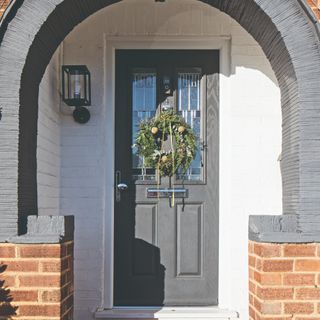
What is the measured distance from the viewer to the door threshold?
3891 mm

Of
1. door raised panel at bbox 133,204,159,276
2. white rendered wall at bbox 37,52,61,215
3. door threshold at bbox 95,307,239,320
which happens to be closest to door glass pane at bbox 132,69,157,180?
door raised panel at bbox 133,204,159,276

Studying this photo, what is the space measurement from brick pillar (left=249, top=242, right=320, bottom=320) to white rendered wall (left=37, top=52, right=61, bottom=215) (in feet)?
5.20

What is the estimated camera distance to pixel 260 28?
3.23 m

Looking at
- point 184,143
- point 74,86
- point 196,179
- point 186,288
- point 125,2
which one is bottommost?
point 186,288

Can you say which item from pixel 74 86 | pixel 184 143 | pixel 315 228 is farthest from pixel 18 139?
pixel 315 228

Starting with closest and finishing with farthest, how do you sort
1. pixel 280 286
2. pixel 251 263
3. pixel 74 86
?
pixel 280 286
pixel 251 263
pixel 74 86

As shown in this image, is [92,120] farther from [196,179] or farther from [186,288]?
[186,288]

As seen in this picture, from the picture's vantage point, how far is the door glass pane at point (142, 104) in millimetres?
4191

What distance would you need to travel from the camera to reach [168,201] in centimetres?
415

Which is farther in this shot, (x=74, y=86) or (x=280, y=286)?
(x=74, y=86)

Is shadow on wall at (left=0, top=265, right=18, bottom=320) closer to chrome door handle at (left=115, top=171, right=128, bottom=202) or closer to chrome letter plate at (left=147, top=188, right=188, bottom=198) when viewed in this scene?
chrome door handle at (left=115, top=171, right=128, bottom=202)

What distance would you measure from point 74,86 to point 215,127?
3.70ft

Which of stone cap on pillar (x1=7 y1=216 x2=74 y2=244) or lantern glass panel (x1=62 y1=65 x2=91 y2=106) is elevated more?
lantern glass panel (x1=62 y1=65 x2=91 y2=106)

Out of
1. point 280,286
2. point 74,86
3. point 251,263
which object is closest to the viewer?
point 280,286
